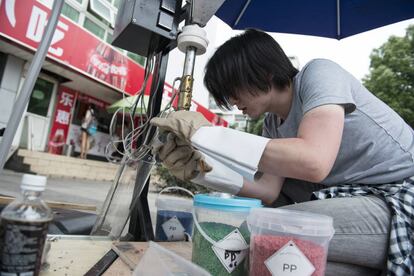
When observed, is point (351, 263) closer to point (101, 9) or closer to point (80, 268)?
point (80, 268)

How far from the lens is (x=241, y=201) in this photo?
0.86 m

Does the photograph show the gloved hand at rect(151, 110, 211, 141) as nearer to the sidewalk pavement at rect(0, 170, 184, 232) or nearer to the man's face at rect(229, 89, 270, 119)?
the man's face at rect(229, 89, 270, 119)

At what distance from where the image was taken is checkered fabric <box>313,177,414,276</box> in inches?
34.0

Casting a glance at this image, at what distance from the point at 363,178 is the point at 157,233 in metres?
0.86

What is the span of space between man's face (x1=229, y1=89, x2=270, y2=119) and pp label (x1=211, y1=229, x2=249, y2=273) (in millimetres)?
562

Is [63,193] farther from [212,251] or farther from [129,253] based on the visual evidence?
[212,251]

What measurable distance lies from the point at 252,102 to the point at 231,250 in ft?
1.99

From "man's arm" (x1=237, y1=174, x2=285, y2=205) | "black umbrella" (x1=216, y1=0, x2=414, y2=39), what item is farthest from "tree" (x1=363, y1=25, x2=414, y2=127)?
"man's arm" (x1=237, y1=174, x2=285, y2=205)

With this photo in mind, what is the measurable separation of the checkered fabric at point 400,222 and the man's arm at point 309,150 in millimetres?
262

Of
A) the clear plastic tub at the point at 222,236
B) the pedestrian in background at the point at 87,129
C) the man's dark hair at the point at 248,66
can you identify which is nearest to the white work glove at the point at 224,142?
the clear plastic tub at the point at 222,236

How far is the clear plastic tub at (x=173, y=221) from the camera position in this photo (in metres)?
1.34

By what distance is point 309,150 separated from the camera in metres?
0.83

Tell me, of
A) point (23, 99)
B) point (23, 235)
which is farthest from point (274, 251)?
point (23, 99)

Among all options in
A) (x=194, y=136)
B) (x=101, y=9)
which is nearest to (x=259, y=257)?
(x=194, y=136)
